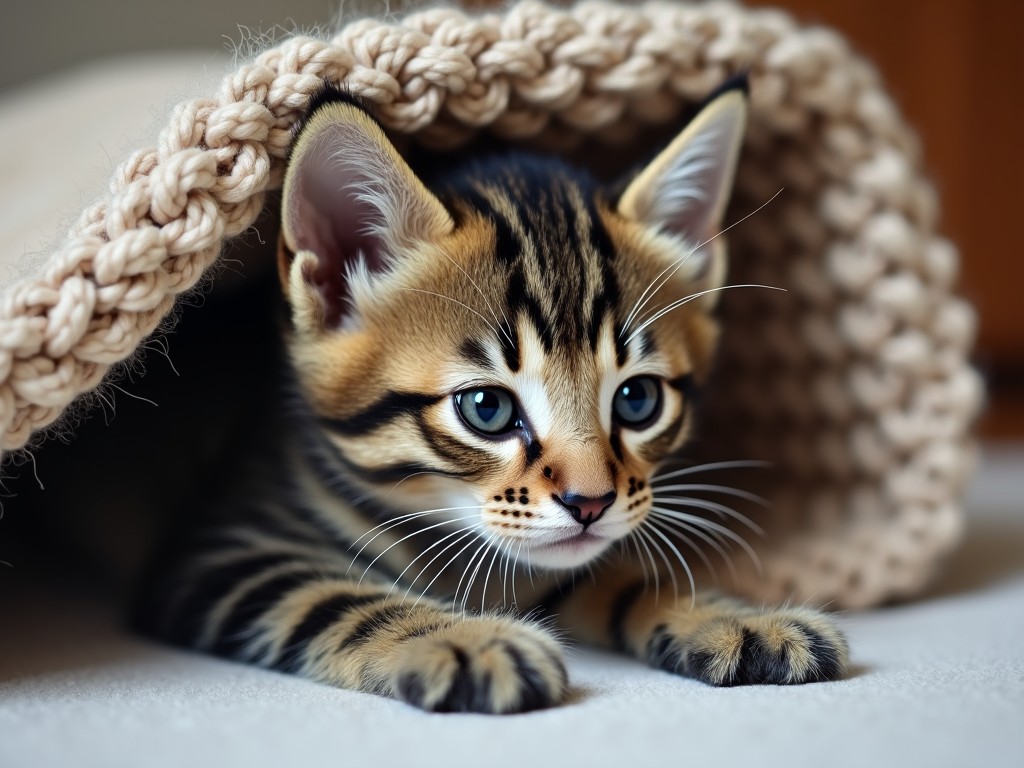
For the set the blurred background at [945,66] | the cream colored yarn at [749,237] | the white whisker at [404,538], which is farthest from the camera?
the blurred background at [945,66]

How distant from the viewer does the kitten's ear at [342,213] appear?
873mm

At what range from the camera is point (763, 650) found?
817 millimetres

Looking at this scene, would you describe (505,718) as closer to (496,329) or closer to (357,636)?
(357,636)

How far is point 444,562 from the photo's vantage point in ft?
3.37

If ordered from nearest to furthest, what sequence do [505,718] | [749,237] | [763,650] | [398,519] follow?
[505,718]
[763,650]
[398,519]
[749,237]

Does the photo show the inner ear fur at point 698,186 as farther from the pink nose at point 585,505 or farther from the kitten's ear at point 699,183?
the pink nose at point 585,505

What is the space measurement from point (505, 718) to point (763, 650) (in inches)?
9.4

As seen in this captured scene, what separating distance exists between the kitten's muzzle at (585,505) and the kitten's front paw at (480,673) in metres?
0.12

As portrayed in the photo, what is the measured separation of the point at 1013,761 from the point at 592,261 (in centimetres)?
54

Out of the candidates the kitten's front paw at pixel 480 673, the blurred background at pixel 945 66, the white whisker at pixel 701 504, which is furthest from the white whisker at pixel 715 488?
the blurred background at pixel 945 66

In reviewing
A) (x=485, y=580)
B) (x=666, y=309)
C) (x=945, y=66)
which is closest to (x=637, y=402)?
(x=666, y=309)

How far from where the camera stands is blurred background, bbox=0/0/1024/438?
78.4 inches

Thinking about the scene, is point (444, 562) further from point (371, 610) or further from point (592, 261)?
point (592, 261)

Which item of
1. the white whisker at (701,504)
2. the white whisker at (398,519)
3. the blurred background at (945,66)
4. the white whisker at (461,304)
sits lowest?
the white whisker at (398,519)
